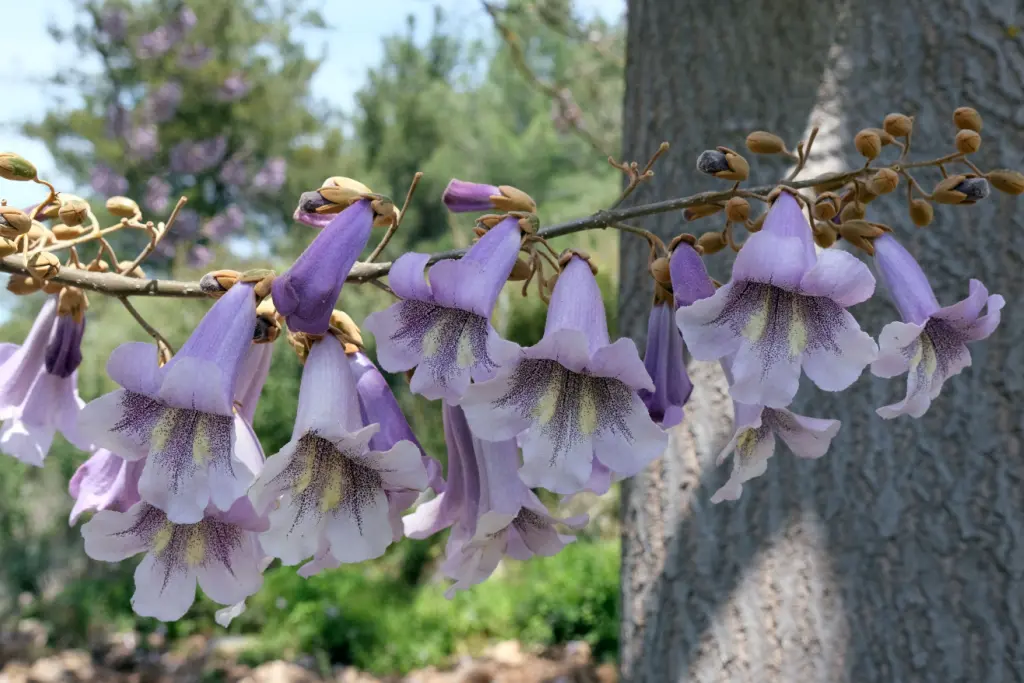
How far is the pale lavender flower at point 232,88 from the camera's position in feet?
27.2

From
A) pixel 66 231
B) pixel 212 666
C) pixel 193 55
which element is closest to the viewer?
pixel 66 231

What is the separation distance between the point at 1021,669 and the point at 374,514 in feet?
5.19

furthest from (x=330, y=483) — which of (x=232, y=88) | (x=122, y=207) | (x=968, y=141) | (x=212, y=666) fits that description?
(x=232, y=88)

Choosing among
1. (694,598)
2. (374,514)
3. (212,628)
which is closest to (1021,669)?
(694,598)

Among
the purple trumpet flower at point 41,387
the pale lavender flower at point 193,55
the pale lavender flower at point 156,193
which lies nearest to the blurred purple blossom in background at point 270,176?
the pale lavender flower at point 156,193

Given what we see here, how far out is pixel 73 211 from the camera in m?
0.96

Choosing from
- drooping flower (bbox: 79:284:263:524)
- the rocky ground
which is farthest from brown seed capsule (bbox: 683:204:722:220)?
the rocky ground

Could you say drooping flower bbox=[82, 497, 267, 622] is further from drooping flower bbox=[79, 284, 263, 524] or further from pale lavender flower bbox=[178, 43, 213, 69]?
pale lavender flower bbox=[178, 43, 213, 69]

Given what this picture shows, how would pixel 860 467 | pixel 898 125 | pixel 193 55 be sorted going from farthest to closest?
pixel 193 55 → pixel 860 467 → pixel 898 125

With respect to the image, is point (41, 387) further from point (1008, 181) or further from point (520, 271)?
point (1008, 181)

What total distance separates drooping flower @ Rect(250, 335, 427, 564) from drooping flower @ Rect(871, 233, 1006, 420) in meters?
0.43

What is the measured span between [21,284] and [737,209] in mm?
773

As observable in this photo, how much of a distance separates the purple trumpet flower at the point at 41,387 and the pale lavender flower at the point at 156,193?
23.3 ft

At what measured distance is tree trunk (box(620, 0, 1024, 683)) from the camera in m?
1.78
